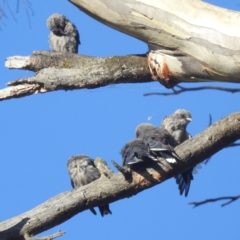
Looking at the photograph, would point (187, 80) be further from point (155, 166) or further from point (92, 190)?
point (92, 190)

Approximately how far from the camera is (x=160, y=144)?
5.54 m

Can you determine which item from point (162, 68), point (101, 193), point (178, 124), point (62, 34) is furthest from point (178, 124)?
point (62, 34)

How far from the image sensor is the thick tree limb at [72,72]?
498 centimetres

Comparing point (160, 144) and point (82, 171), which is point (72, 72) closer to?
point (160, 144)

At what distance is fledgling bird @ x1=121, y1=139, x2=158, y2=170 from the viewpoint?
5.22m

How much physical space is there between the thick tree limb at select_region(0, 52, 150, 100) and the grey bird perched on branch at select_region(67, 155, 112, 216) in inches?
82.1

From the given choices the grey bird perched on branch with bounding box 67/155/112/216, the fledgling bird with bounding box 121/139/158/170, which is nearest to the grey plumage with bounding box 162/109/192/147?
the grey bird perched on branch with bounding box 67/155/112/216

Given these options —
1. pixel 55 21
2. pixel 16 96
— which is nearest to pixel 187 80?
pixel 16 96

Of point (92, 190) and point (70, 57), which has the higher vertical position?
point (70, 57)

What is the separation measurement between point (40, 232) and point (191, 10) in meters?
→ 2.25

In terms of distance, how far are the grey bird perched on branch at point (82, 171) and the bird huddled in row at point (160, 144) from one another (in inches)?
28.0

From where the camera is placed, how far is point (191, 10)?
13.4ft

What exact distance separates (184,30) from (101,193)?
1.59m

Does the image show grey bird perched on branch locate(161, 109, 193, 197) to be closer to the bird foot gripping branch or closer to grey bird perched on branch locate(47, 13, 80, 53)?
the bird foot gripping branch
